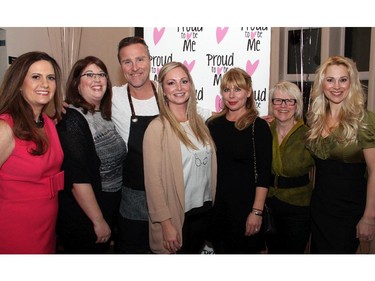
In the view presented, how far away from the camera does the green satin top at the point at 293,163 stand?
210cm

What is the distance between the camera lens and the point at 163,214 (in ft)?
6.12

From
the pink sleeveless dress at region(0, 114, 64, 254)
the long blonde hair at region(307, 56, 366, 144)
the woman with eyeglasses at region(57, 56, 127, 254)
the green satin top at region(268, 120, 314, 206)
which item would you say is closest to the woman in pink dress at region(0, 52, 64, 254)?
the pink sleeveless dress at region(0, 114, 64, 254)

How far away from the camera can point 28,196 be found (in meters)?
1.62

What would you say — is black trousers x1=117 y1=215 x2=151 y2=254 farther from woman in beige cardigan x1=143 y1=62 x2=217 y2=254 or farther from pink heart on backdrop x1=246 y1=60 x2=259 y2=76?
pink heart on backdrop x1=246 y1=60 x2=259 y2=76

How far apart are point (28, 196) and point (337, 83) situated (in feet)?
5.62

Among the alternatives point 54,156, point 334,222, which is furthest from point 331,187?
point 54,156

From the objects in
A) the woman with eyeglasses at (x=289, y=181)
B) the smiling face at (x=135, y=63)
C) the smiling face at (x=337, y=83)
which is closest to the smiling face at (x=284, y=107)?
the woman with eyeglasses at (x=289, y=181)

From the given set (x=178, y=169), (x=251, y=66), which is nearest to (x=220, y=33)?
(x=251, y=66)

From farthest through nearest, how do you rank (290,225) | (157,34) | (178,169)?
1. (157,34)
2. (290,225)
3. (178,169)

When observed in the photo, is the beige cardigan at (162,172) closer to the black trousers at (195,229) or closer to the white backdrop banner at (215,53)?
the black trousers at (195,229)

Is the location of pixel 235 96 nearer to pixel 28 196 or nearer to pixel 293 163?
pixel 293 163

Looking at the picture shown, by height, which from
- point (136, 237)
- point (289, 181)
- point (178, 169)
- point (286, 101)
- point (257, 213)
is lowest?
point (136, 237)

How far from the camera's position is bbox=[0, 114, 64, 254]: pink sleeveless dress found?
1.58 m

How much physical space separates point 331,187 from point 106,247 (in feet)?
4.36
